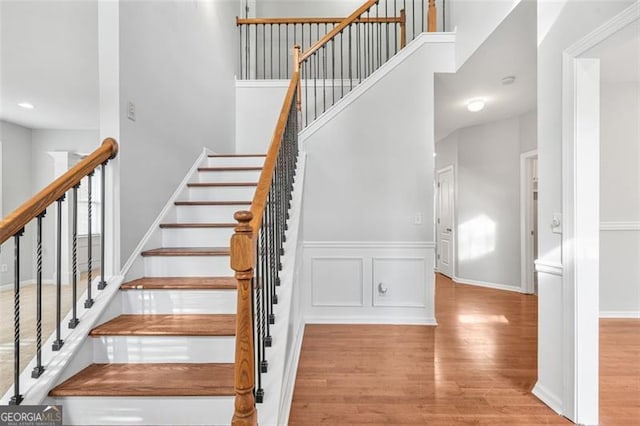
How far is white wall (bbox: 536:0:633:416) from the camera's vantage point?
187 cm

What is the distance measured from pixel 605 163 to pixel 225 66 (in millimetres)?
4646

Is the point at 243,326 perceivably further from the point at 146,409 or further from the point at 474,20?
the point at 474,20

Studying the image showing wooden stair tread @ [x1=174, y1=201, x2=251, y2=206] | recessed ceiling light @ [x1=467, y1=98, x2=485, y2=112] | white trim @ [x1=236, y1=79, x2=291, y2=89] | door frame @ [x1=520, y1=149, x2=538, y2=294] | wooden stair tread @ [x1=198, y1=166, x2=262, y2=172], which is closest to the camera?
wooden stair tread @ [x1=174, y1=201, x2=251, y2=206]

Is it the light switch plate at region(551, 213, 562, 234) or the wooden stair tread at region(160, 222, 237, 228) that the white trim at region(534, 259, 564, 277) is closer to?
the light switch plate at region(551, 213, 562, 234)

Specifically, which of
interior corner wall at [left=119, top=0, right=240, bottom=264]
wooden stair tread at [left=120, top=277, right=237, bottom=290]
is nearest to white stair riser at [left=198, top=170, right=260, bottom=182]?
interior corner wall at [left=119, top=0, right=240, bottom=264]

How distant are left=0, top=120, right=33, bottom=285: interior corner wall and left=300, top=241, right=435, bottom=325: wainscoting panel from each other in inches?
177

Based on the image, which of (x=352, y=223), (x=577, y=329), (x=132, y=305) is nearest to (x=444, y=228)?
(x=352, y=223)

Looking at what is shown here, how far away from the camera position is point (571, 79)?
5.92 ft

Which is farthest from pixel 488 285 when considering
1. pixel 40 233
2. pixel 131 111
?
pixel 40 233

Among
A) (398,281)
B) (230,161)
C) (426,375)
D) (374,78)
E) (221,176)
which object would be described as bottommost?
(426,375)

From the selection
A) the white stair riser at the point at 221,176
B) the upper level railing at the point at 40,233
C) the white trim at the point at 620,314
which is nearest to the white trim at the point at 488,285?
the white trim at the point at 620,314

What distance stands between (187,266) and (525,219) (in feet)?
15.7

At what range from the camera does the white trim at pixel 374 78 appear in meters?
3.43

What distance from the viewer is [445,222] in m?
6.00
